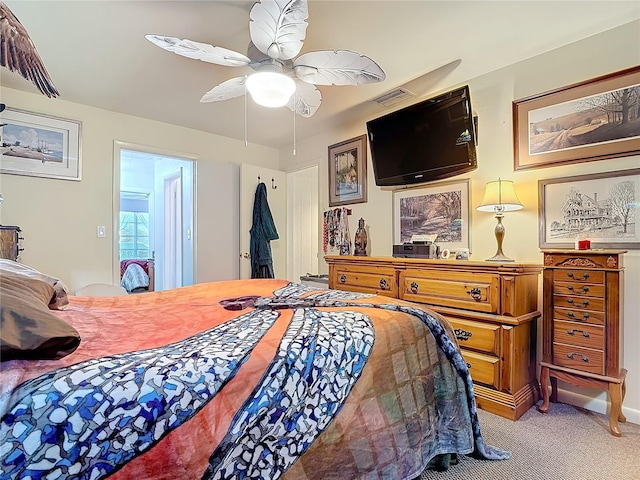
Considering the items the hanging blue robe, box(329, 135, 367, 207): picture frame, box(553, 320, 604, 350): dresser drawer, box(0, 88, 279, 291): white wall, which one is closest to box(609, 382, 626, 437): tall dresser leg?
box(553, 320, 604, 350): dresser drawer

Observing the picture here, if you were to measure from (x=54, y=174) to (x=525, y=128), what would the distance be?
4012 mm

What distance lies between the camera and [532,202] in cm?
239

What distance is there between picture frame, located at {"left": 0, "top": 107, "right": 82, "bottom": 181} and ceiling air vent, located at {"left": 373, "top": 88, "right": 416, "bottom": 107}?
289cm

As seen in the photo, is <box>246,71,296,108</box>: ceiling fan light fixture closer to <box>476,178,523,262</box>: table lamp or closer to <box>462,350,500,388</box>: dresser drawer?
<box>476,178,523,262</box>: table lamp

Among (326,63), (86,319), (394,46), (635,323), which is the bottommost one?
(635,323)

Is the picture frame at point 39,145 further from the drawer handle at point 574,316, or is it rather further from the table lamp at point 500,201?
the drawer handle at point 574,316

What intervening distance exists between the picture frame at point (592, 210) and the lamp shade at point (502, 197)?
0.22 meters

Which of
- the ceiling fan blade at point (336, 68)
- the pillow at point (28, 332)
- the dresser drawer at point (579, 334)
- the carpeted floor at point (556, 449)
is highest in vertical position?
the ceiling fan blade at point (336, 68)

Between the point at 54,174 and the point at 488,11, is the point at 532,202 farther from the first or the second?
the point at 54,174

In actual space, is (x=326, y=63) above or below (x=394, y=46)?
below

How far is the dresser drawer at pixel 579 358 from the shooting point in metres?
1.90

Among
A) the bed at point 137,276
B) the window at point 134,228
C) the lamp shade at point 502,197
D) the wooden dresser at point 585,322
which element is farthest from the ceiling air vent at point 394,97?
the window at point 134,228

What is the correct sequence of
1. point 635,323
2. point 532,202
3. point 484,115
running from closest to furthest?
point 635,323, point 532,202, point 484,115

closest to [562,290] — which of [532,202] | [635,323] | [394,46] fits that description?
[635,323]
